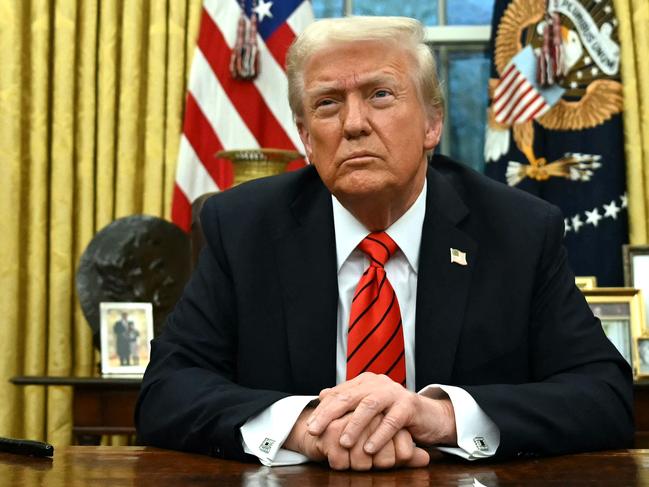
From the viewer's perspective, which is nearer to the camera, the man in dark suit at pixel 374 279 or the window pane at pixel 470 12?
the man in dark suit at pixel 374 279

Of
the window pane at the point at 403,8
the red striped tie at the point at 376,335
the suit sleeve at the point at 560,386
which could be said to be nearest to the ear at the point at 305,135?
the red striped tie at the point at 376,335

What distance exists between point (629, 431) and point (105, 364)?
218cm

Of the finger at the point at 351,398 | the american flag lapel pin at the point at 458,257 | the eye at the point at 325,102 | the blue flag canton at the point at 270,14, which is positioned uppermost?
the blue flag canton at the point at 270,14

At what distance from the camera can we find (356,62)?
2297 mm

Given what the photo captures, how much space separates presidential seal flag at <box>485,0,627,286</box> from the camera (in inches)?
169

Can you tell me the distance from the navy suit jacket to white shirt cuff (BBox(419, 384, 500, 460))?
0.17 meters

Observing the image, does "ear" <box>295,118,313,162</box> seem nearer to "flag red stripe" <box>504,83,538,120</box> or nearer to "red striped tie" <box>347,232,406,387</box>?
"red striped tie" <box>347,232,406,387</box>

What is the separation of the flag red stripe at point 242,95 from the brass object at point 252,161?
469 millimetres

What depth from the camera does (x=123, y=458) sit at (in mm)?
1737

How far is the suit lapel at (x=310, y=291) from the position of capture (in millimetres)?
2211

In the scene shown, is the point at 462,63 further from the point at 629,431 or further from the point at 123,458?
→ the point at 123,458

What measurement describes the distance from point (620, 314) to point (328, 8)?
200 cm

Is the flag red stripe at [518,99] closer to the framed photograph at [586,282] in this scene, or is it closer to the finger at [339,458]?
the framed photograph at [586,282]

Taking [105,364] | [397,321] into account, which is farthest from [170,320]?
[105,364]
